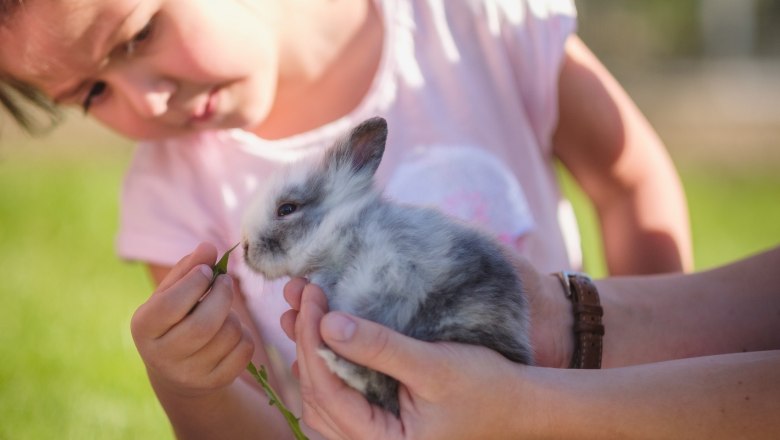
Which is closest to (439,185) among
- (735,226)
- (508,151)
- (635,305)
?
(508,151)

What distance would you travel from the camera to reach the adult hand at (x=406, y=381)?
47.8 inches

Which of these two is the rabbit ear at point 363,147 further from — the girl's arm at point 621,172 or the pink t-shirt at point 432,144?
the girl's arm at point 621,172

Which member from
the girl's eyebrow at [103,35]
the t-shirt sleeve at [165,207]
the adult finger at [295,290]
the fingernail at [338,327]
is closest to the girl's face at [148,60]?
the girl's eyebrow at [103,35]

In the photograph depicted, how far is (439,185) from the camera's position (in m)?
2.02

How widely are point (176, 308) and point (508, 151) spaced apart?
1.11 metres

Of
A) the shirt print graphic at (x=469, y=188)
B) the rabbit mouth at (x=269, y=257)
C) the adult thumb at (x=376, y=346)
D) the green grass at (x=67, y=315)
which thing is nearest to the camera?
the adult thumb at (x=376, y=346)

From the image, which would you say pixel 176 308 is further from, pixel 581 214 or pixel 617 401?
pixel 581 214

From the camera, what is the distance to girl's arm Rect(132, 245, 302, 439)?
1368 mm

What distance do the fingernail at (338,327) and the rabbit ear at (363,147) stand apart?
0.26 meters

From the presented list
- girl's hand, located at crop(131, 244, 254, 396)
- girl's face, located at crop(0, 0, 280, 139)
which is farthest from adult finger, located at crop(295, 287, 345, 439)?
girl's face, located at crop(0, 0, 280, 139)

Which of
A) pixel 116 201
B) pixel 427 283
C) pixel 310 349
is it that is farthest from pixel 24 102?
pixel 116 201

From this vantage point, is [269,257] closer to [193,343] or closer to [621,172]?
[193,343]

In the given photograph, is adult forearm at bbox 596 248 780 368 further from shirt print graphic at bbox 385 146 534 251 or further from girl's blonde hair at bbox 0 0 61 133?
girl's blonde hair at bbox 0 0 61 133

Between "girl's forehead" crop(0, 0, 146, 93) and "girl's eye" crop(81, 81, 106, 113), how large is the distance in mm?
86
